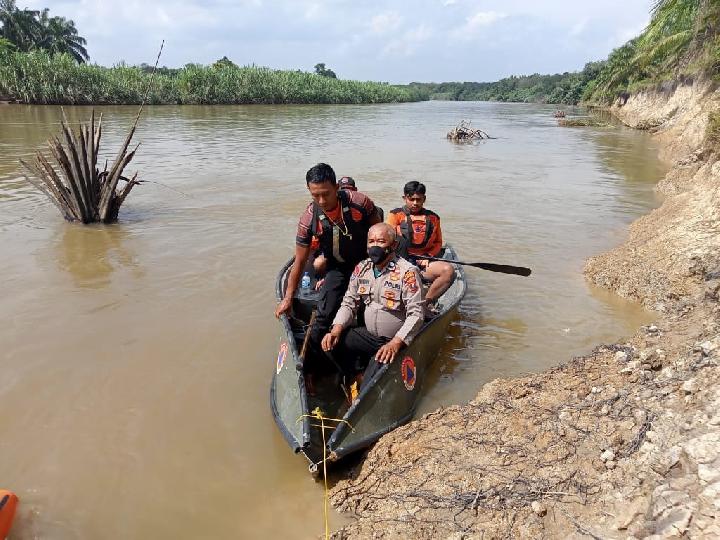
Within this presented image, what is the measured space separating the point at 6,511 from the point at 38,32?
61.3 metres

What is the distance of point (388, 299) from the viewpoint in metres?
3.87

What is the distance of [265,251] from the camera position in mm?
8078

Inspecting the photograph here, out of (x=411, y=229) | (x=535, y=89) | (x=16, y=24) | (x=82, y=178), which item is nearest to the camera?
(x=411, y=229)

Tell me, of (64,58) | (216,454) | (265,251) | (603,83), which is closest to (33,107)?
(64,58)

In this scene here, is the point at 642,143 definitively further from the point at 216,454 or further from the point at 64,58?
the point at 64,58

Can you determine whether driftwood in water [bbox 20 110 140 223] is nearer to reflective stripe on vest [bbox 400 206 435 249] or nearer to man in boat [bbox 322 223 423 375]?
reflective stripe on vest [bbox 400 206 435 249]

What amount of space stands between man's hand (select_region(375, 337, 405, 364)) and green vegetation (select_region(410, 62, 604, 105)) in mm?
65830

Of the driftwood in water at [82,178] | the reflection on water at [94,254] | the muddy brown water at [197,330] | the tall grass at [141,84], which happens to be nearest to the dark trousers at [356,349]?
the muddy brown water at [197,330]

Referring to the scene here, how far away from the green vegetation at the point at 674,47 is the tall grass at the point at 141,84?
83.8 ft

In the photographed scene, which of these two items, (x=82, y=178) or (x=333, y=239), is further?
(x=82, y=178)

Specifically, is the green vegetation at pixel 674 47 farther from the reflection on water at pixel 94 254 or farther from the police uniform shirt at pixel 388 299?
the reflection on water at pixel 94 254

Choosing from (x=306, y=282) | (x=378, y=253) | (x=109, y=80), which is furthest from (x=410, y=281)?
(x=109, y=80)

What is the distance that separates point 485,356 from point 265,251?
4158 millimetres

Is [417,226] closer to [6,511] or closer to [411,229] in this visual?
[411,229]
